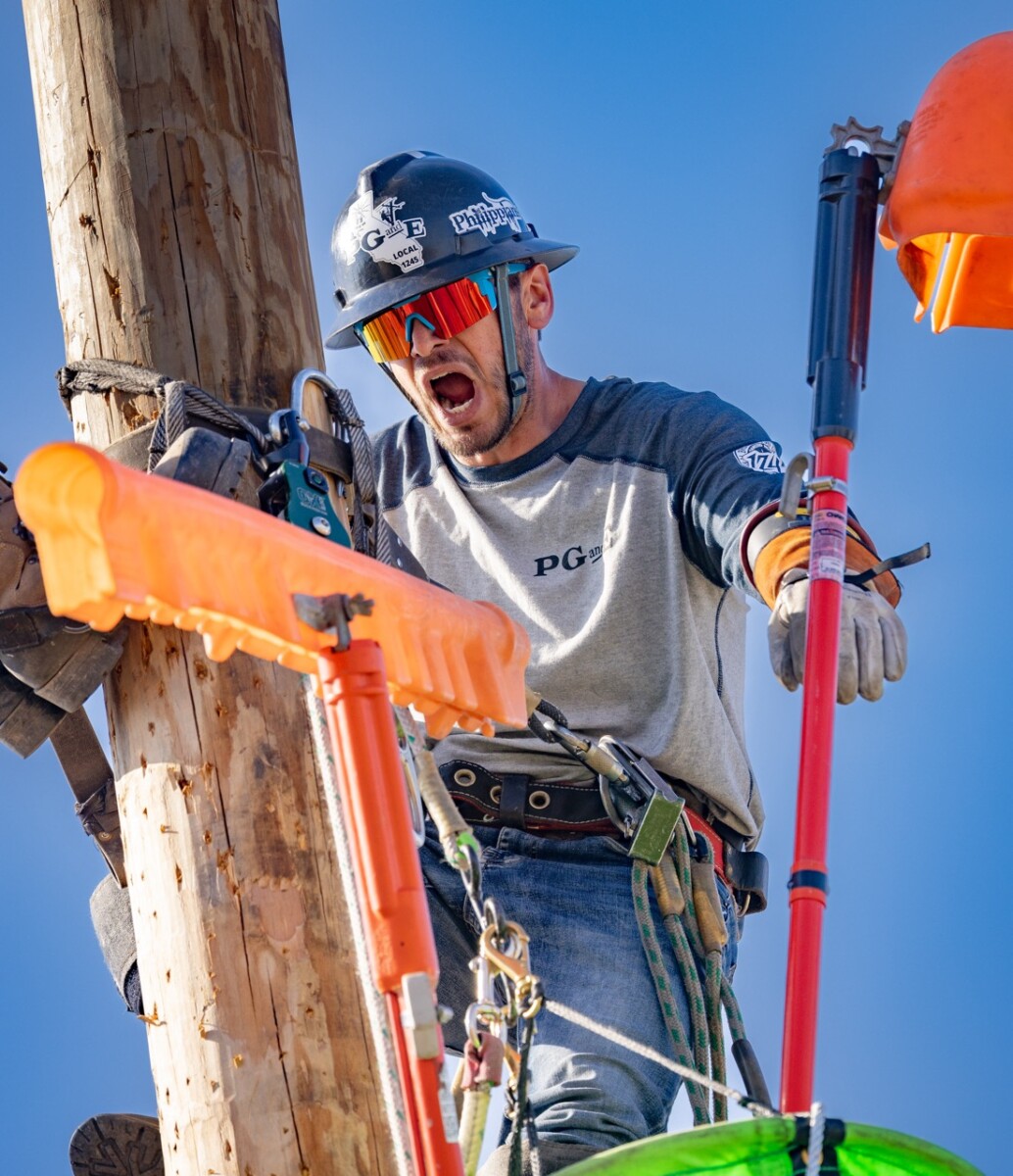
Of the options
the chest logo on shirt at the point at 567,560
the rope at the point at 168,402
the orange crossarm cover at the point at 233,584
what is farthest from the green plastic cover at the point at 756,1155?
the chest logo on shirt at the point at 567,560

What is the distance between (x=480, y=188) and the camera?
489cm

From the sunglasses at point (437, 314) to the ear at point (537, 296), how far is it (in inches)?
7.2

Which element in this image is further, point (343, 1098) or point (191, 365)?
point (191, 365)

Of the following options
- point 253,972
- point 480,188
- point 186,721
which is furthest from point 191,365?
point 480,188

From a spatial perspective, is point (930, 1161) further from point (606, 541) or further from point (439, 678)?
point (606, 541)

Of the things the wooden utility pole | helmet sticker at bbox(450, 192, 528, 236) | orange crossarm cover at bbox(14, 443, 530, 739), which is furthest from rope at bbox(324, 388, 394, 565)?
helmet sticker at bbox(450, 192, 528, 236)

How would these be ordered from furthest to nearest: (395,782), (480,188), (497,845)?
(480,188)
(497,845)
(395,782)

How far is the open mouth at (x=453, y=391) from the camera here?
4750 millimetres

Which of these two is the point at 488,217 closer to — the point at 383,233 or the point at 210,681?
the point at 383,233

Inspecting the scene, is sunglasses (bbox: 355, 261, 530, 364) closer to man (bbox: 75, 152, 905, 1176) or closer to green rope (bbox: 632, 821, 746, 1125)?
man (bbox: 75, 152, 905, 1176)

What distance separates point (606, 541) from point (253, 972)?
5.85 feet

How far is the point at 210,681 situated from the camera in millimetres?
3201

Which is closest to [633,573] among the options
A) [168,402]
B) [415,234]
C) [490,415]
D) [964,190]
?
[490,415]

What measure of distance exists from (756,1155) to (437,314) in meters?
2.74
